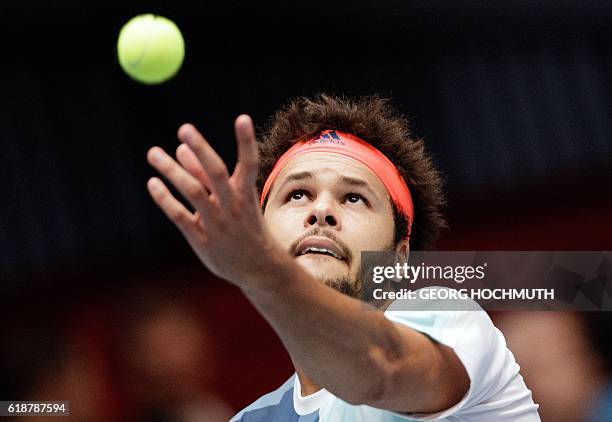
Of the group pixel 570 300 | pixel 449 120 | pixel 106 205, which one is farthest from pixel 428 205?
pixel 106 205

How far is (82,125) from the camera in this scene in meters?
4.88

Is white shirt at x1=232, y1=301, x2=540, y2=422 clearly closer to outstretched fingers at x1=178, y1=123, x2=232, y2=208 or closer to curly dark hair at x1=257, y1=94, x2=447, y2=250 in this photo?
outstretched fingers at x1=178, y1=123, x2=232, y2=208

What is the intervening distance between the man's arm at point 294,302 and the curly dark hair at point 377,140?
1.16 metres

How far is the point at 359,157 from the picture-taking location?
2484 mm

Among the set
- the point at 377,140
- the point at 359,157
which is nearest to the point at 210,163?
the point at 359,157

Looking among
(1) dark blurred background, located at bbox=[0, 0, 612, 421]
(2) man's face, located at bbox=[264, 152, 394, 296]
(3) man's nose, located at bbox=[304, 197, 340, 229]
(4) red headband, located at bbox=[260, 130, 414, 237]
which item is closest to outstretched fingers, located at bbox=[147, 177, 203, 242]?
(2) man's face, located at bbox=[264, 152, 394, 296]

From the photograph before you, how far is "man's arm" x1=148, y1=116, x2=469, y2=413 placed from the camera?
133 cm

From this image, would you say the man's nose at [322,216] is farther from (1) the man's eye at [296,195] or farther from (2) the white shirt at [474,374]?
(2) the white shirt at [474,374]

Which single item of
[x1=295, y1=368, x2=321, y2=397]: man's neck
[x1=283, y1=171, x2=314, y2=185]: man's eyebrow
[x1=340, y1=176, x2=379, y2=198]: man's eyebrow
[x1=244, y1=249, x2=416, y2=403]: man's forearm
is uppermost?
[x1=283, y1=171, x2=314, y2=185]: man's eyebrow

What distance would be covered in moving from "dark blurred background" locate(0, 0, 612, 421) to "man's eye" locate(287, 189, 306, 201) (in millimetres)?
2156

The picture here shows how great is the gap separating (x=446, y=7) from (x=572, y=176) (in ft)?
4.03

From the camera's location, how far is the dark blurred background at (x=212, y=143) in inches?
177

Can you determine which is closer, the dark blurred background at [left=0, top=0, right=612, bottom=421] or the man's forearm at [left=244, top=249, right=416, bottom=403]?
the man's forearm at [left=244, top=249, right=416, bottom=403]

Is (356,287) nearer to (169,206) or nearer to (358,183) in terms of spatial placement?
(358,183)
